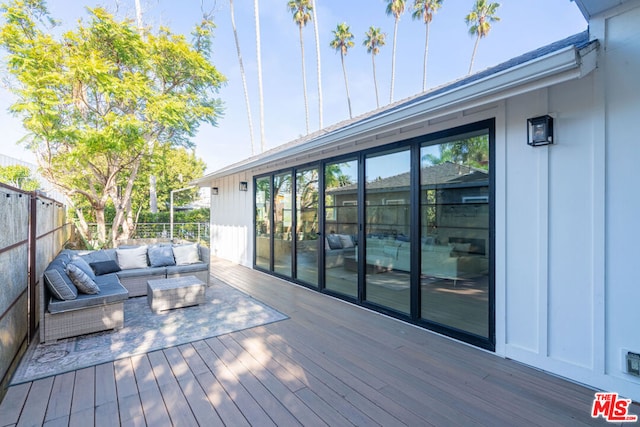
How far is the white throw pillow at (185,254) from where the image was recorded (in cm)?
562

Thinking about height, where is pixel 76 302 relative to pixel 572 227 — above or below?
below

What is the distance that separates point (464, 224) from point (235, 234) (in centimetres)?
680

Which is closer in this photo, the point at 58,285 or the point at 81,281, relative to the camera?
the point at 58,285

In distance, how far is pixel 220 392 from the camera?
2.34 m

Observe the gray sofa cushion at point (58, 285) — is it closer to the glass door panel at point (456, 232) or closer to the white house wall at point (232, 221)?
the glass door panel at point (456, 232)

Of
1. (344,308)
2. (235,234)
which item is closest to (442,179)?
(344,308)

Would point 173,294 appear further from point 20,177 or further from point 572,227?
point 20,177

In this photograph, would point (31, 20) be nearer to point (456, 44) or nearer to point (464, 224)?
point (464, 224)

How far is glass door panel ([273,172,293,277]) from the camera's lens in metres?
6.27

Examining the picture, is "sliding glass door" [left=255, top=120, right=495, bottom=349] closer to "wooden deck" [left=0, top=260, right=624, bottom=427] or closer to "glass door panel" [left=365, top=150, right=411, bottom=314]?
"glass door panel" [left=365, top=150, right=411, bottom=314]

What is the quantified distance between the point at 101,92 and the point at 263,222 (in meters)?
6.08

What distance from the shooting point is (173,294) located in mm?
4332

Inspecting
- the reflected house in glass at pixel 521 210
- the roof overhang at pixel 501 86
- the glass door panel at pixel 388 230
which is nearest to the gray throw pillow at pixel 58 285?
the reflected house in glass at pixel 521 210

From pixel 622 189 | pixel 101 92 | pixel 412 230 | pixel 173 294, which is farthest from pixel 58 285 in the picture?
pixel 101 92
